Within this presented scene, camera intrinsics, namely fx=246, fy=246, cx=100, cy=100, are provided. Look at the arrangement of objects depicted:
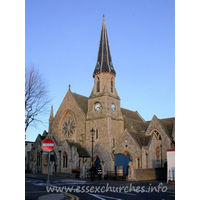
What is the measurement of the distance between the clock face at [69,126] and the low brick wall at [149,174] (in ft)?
55.9

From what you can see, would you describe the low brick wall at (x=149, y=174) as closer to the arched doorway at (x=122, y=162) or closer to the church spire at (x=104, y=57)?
the arched doorway at (x=122, y=162)

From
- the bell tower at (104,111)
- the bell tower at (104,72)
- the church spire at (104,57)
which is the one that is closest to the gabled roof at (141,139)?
the bell tower at (104,111)

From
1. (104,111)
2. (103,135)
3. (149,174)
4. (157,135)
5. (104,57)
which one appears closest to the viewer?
(149,174)

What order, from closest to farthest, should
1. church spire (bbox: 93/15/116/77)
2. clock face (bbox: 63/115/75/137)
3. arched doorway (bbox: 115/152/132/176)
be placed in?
arched doorway (bbox: 115/152/132/176)
church spire (bbox: 93/15/116/77)
clock face (bbox: 63/115/75/137)

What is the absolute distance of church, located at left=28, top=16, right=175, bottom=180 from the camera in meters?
32.3

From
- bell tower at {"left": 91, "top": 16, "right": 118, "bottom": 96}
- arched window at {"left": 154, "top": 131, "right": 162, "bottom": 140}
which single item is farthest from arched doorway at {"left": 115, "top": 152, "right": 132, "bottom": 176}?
bell tower at {"left": 91, "top": 16, "right": 118, "bottom": 96}

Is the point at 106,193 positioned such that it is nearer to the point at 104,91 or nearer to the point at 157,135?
the point at 157,135

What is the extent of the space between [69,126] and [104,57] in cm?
1319

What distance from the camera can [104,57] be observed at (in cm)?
4150

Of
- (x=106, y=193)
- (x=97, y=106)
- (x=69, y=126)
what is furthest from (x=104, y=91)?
(x=106, y=193)

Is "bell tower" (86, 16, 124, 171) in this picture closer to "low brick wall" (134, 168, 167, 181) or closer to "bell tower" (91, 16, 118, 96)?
"bell tower" (91, 16, 118, 96)

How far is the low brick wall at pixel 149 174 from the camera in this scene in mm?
25672

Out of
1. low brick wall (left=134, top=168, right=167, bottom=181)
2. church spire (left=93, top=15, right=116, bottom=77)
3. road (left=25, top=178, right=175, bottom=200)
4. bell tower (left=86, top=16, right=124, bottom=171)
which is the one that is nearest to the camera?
road (left=25, top=178, right=175, bottom=200)

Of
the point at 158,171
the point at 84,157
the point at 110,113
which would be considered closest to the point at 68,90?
the point at 110,113
